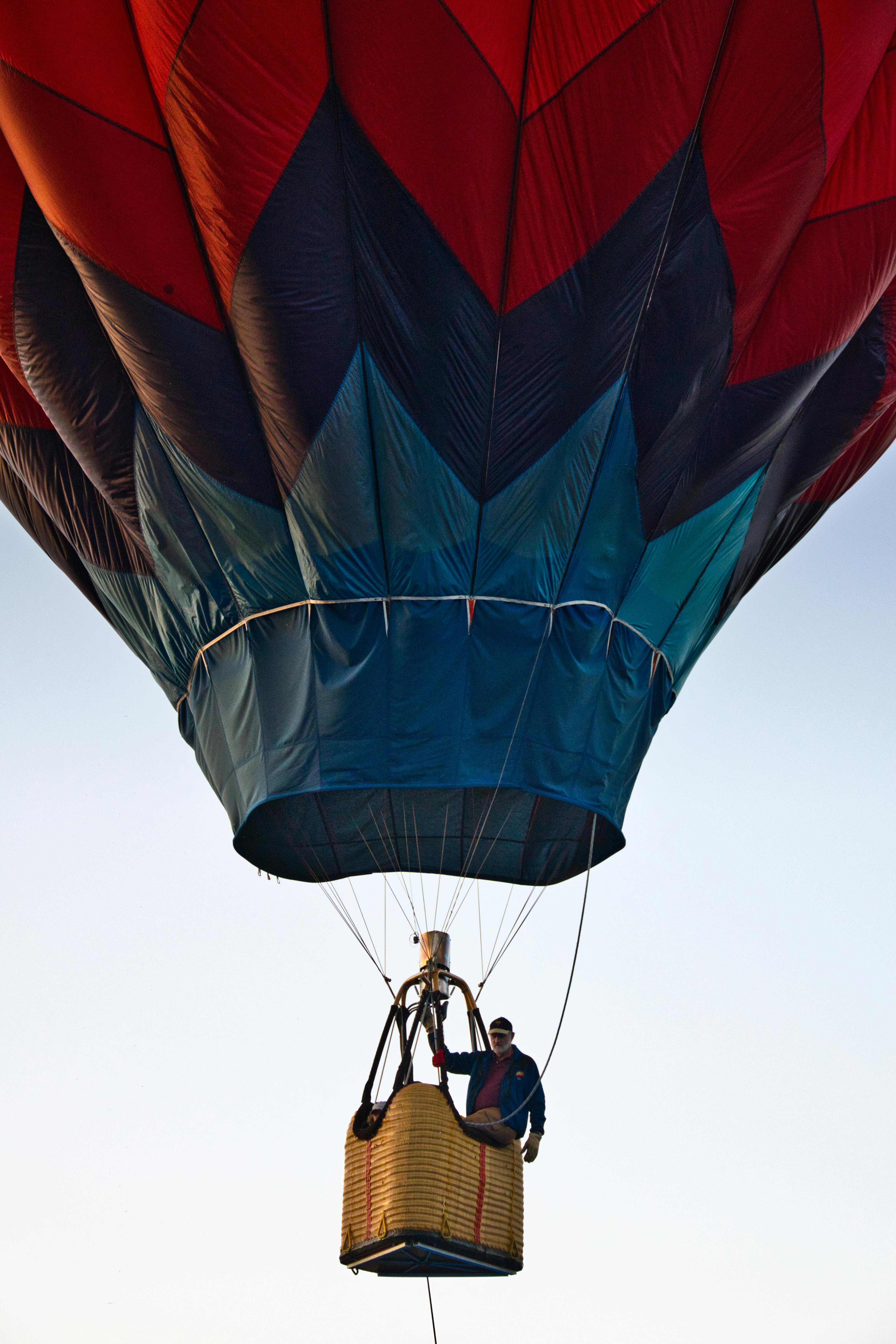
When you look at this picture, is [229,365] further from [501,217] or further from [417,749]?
[417,749]

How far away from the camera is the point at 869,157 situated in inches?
251

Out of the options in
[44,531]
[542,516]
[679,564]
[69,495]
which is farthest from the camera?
[44,531]

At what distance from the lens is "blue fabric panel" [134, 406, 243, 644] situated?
639cm

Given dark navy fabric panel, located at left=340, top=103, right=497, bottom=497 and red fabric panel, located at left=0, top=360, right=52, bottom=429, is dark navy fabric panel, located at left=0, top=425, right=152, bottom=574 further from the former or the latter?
dark navy fabric panel, located at left=340, top=103, right=497, bottom=497

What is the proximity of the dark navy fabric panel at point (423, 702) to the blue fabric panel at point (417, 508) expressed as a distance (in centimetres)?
12

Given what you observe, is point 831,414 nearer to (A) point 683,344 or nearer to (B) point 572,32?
(A) point 683,344

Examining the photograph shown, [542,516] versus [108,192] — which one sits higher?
[108,192]

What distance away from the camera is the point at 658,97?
222 inches

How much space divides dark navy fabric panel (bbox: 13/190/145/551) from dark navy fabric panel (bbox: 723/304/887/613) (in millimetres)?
2822

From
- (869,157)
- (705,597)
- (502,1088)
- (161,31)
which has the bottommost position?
(502,1088)

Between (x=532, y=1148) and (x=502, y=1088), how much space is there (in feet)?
0.83

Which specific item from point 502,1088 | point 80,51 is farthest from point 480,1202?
point 80,51

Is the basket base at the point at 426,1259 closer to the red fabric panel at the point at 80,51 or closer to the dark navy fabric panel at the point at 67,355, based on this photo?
the dark navy fabric panel at the point at 67,355

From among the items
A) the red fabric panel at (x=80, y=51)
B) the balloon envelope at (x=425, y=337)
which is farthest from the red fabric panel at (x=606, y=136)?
the red fabric panel at (x=80, y=51)
